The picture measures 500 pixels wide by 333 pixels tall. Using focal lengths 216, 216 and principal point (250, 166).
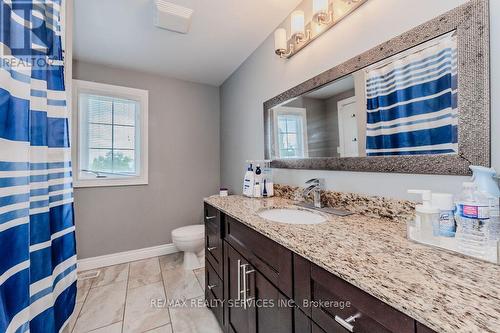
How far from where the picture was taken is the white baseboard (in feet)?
7.44

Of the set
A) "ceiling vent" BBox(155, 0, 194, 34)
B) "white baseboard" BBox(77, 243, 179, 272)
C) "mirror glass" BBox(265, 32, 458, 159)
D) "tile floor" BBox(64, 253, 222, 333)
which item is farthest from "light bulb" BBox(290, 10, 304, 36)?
"white baseboard" BBox(77, 243, 179, 272)

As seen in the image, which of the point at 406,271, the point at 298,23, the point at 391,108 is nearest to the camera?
the point at 406,271

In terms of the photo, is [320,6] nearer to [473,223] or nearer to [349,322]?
[473,223]

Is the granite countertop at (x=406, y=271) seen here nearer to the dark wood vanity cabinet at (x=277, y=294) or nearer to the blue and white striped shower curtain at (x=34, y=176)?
the dark wood vanity cabinet at (x=277, y=294)

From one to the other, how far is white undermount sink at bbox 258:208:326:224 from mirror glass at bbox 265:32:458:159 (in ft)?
1.26

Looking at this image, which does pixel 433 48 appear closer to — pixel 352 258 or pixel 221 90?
pixel 352 258

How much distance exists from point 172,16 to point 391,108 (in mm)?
1588

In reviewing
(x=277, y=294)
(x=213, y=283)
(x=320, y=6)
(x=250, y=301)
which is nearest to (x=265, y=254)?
(x=277, y=294)

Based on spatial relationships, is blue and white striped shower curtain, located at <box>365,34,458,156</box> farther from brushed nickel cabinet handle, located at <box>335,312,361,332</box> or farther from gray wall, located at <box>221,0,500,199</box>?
brushed nickel cabinet handle, located at <box>335,312,361,332</box>

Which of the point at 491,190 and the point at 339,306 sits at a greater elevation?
the point at 491,190

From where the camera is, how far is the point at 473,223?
2.03ft

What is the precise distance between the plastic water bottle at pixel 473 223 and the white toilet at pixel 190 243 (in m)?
2.03

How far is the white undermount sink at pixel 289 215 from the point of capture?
1.25 metres

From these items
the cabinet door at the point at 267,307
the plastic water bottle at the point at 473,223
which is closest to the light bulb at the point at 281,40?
the plastic water bottle at the point at 473,223
